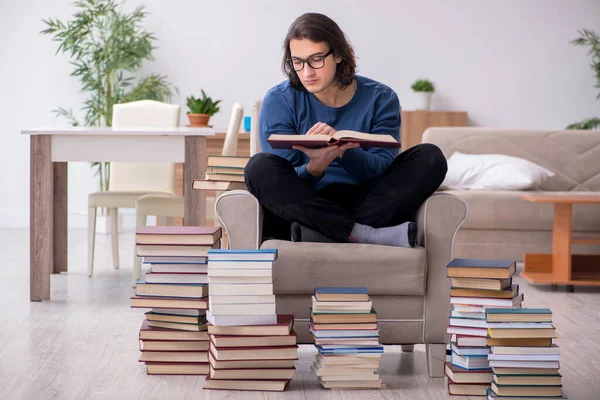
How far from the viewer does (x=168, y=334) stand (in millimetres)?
2432

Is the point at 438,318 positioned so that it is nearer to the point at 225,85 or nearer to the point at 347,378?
the point at 347,378

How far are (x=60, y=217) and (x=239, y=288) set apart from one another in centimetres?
229

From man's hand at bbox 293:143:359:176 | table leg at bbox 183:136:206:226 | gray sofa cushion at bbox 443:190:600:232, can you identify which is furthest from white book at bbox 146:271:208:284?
gray sofa cushion at bbox 443:190:600:232

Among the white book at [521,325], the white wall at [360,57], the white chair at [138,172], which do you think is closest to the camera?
the white book at [521,325]

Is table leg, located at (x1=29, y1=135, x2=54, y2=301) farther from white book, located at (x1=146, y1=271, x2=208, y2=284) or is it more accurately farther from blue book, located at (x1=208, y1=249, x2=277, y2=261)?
blue book, located at (x1=208, y1=249, x2=277, y2=261)

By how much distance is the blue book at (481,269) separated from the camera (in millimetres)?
2254

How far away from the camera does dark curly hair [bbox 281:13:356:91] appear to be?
2.66 meters

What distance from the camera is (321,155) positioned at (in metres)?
2.48

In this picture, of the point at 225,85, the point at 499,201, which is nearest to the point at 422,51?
the point at 225,85

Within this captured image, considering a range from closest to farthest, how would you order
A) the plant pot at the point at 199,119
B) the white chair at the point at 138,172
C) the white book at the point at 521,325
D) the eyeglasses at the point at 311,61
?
the white book at the point at 521,325
the eyeglasses at the point at 311,61
the white chair at the point at 138,172
the plant pot at the point at 199,119

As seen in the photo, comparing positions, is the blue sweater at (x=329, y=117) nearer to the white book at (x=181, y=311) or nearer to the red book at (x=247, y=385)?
the white book at (x=181, y=311)

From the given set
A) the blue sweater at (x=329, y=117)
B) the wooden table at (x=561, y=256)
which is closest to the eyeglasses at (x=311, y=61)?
the blue sweater at (x=329, y=117)

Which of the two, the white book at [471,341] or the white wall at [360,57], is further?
the white wall at [360,57]

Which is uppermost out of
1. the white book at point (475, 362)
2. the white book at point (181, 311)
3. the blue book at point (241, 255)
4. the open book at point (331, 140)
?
the open book at point (331, 140)
